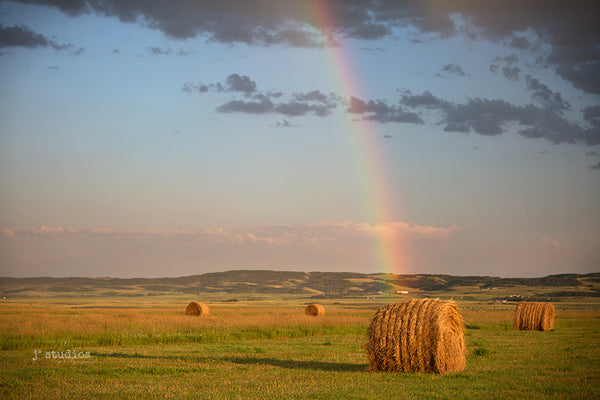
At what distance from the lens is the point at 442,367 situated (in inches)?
703

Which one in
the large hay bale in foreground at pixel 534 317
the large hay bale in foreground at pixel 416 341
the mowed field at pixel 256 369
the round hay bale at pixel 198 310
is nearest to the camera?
the mowed field at pixel 256 369

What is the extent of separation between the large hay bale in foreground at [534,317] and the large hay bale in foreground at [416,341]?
21249mm

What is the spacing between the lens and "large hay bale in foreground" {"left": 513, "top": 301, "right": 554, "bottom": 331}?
124 feet

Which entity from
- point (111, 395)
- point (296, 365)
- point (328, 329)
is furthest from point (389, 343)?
point (328, 329)

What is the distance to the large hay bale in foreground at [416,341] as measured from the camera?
1795 centimetres

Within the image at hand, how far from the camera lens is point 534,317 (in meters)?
38.1

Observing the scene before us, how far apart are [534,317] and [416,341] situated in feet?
75.3

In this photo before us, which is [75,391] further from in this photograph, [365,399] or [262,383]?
[365,399]

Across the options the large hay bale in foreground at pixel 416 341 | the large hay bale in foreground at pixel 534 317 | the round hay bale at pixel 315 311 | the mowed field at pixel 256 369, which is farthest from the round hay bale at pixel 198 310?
the large hay bale in foreground at pixel 416 341

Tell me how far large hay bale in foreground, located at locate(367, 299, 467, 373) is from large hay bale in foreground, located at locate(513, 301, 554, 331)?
21.2m

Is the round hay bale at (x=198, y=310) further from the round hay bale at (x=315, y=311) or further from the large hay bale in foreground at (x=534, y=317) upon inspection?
the large hay bale in foreground at (x=534, y=317)

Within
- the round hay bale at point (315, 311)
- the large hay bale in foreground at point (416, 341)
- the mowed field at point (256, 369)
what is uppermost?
the large hay bale in foreground at point (416, 341)

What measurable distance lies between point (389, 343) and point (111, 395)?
7864 millimetres

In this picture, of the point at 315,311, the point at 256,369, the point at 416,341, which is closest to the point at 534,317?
the point at 315,311
